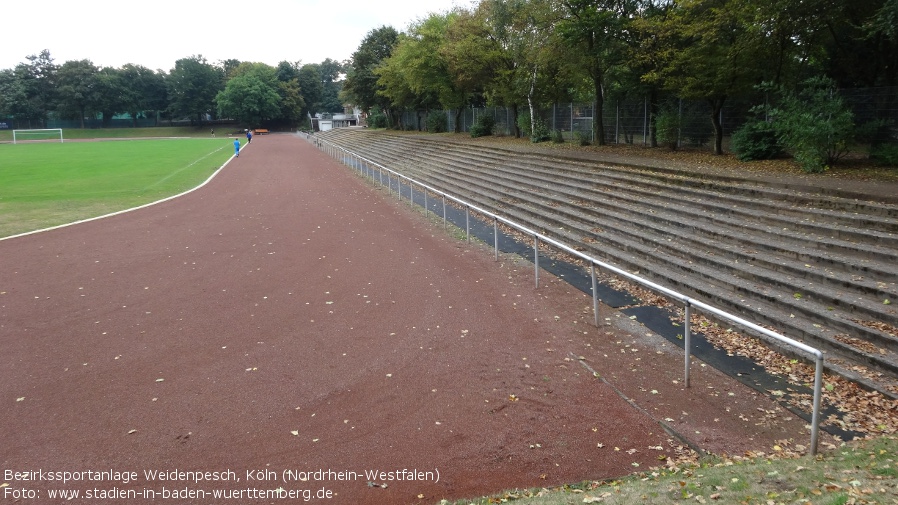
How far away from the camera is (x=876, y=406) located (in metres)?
5.93

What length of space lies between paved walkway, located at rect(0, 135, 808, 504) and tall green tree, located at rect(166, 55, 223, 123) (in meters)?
98.2

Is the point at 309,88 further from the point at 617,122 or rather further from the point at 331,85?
the point at 617,122

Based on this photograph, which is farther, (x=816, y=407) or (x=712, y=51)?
(x=712, y=51)

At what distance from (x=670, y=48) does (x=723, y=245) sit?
1147cm

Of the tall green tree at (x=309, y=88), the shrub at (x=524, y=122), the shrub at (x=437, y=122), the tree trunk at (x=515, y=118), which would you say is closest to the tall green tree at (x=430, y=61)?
the tree trunk at (x=515, y=118)

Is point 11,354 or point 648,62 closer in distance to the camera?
point 11,354

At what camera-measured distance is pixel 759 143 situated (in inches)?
664

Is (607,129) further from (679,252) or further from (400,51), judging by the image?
(400,51)

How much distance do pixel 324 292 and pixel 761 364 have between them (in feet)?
22.6

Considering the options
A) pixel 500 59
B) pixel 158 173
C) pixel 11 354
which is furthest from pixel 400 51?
pixel 11 354

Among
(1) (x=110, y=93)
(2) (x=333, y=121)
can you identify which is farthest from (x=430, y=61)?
(1) (x=110, y=93)

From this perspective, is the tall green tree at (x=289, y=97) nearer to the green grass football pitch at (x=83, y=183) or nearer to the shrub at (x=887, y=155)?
the green grass football pitch at (x=83, y=183)

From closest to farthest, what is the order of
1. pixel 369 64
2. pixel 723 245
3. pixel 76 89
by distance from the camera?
pixel 723 245 → pixel 369 64 → pixel 76 89

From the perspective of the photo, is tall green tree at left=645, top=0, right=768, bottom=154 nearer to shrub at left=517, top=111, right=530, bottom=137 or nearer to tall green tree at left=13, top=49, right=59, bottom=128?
shrub at left=517, top=111, right=530, bottom=137
